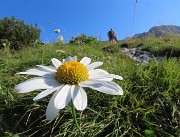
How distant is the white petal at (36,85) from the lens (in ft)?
5.58

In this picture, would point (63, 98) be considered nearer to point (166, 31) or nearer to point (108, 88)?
point (108, 88)

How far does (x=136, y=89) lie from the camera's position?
10.0 feet

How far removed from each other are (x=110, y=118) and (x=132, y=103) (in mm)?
217

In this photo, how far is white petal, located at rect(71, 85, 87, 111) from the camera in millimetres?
1550

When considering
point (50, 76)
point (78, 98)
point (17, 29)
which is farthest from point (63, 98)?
point (17, 29)

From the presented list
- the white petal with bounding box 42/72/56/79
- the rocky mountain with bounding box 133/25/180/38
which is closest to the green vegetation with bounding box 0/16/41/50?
the rocky mountain with bounding box 133/25/180/38

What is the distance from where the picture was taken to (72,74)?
68.3 inches

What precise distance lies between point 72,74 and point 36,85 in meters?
0.17

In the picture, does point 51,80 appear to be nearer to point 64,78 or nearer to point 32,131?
point 64,78

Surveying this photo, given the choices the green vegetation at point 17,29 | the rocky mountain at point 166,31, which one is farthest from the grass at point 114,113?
the green vegetation at point 17,29

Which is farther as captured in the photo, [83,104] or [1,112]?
[1,112]

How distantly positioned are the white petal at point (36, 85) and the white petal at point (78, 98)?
12 cm

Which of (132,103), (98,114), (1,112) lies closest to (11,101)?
(1,112)

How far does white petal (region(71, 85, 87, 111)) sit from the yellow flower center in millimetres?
65
